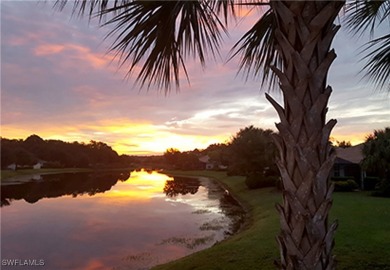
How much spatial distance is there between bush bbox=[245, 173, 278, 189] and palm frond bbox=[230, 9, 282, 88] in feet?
82.6

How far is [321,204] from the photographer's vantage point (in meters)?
1.93

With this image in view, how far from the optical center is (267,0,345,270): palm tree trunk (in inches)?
75.5

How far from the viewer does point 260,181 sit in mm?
28703

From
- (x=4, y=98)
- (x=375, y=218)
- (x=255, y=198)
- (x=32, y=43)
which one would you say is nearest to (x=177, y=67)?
(x=32, y=43)

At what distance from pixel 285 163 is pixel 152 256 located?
1059cm

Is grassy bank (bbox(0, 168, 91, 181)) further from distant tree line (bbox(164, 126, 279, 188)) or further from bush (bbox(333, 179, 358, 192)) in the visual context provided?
bush (bbox(333, 179, 358, 192))

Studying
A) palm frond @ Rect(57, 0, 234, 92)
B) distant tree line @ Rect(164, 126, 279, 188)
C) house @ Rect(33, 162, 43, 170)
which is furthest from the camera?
house @ Rect(33, 162, 43, 170)

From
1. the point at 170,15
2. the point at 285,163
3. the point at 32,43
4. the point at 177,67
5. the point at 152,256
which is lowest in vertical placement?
the point at 152,256

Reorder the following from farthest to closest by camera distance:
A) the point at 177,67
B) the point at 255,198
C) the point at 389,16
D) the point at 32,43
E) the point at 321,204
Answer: the point at 255,198 → the point at 32,43 → the point at 389,16 → the point at 177,67 → the point at 321,204

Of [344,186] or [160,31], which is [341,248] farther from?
[344,186]

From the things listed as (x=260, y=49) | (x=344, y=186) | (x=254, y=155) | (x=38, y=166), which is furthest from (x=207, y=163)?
(x=260, y=49)

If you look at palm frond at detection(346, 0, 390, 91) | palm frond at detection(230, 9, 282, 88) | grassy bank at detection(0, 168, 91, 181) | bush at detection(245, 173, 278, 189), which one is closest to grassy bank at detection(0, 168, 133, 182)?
grassy bank at detection(0, 168, 91, 181)

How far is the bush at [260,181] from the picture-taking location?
93.2 ft

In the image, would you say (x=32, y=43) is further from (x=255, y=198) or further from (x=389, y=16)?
(x=255, y=198)
